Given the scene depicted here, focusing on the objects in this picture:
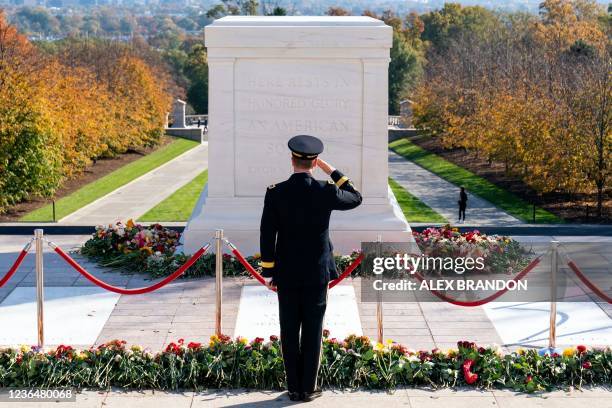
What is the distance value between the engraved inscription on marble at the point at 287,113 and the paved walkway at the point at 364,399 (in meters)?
5.25

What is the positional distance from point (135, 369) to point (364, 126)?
18.6 feet

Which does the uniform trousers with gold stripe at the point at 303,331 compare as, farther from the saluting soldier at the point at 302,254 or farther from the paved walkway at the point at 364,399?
the paved walkway at the point at 364,399

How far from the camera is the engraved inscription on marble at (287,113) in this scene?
12.9 meters

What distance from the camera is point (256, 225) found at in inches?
508

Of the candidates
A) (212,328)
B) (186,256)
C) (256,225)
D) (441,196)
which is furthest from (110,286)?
(441,196)

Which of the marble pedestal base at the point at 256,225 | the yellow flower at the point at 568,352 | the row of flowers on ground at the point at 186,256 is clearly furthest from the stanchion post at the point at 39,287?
the yellow flower at the point at 568,352

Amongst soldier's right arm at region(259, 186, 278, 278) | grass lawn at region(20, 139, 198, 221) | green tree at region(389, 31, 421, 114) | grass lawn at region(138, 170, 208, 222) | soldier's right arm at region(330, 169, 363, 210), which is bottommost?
grass lawn at region(20, 139, 198, 221)

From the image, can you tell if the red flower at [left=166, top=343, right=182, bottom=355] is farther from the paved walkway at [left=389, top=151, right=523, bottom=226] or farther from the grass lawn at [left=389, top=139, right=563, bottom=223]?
the grass lawn at [left=389, top=139, right=563, bottom=223]

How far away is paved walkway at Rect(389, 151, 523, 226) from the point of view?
24766 millimetres

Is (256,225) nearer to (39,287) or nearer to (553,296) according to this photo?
(39,287)

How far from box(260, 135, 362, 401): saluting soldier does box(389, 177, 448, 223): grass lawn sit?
51.1ft

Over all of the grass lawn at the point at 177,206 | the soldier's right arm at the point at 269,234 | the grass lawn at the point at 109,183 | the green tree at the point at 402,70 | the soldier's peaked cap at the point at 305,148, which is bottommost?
the grass lawn at the point at 109,183

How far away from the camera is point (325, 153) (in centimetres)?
1314

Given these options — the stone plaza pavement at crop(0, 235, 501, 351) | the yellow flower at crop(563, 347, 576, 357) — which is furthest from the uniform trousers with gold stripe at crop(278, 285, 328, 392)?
the yellow flower at crop(563, 347, 576, 357)
